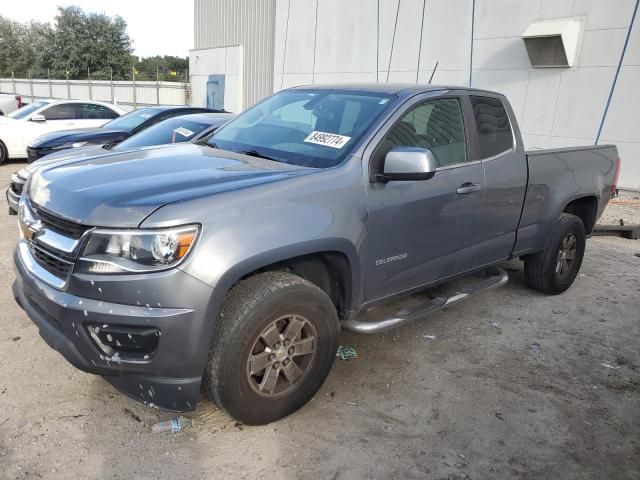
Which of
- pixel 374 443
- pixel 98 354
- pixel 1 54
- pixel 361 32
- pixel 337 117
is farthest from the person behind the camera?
pixel 1 54

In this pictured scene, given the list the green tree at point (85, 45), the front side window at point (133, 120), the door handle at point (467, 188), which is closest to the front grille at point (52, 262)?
the door handle at point (467, 188)

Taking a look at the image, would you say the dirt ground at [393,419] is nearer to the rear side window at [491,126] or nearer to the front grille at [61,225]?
the front grille at [61,225]

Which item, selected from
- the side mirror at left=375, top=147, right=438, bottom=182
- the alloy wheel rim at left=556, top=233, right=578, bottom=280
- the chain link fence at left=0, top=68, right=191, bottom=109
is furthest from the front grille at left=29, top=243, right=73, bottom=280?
the chain link fence at left=0, top=68, right=191, bottom=109

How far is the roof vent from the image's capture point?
9391 millimetres

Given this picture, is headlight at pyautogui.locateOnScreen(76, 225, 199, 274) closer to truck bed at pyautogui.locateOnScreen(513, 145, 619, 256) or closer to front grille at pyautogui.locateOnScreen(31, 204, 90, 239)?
front grille at pyautogui.locateOnScreen(31, 204, 90, 239)

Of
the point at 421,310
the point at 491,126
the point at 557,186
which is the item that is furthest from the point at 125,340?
the point at 557,186

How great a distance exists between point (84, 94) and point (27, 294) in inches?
1252

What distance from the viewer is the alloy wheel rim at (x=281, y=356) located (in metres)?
2.70

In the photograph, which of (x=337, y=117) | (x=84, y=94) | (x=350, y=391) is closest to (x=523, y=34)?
(x=337, y=117)

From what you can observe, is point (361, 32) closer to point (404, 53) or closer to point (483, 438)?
point (404, 53)

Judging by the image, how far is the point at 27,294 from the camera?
9.05 ft

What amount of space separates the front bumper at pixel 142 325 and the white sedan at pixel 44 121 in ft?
33.1

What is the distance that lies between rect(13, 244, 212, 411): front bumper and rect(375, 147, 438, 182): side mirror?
1252 millimetres

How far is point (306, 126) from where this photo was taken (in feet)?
11.6
